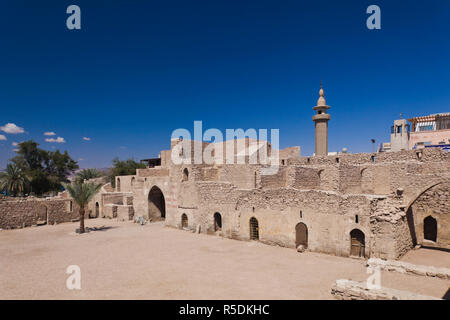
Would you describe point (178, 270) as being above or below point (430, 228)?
below

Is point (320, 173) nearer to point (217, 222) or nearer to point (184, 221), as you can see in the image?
point (217, 222)

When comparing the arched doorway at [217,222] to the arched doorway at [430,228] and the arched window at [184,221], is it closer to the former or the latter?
the arched window at [184,221]

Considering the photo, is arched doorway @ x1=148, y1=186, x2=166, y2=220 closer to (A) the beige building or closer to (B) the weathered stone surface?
(B) the weathered stone surface

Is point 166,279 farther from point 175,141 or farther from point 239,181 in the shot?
point 175,141

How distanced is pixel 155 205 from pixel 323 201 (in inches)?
662

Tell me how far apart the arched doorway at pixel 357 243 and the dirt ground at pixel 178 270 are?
69cm

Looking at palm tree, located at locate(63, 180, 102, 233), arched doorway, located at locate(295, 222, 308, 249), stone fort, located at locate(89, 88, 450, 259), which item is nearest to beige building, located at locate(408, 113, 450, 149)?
stone fort, located at locate(89, 88, 450, 259)

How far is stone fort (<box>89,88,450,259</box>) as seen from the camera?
1218 centimetres

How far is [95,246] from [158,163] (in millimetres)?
30161

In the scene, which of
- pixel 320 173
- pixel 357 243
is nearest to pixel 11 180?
pixel 320 173

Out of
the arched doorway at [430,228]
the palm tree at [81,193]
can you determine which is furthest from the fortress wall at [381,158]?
the palm tree at [81,193]

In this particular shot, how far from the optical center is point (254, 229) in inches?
633

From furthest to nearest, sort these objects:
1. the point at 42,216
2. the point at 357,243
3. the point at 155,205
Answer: the point at 155,205 < the point at 42,216 < the point at 357,243
